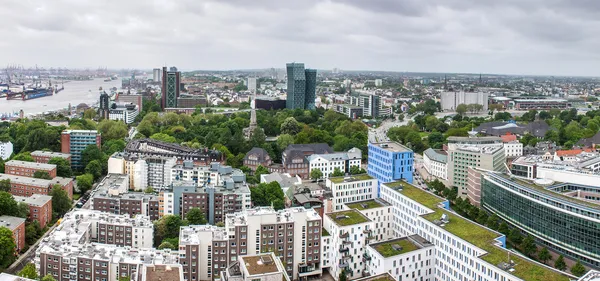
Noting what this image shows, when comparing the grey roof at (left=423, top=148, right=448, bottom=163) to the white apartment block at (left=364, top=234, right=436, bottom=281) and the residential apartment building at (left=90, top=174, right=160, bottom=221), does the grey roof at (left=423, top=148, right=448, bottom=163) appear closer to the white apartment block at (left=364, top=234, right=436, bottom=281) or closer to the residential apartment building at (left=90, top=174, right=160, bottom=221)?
the white apartment block at (left=364, top=234, right=436, bottom=281)

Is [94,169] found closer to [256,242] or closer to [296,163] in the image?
[296,163]

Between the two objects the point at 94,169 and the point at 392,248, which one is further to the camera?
the point at 94,169

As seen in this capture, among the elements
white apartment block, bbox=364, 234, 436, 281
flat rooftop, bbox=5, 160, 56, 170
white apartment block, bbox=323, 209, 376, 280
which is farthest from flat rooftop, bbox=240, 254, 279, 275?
flat rooftop, bbox=5, 160, 56, 170

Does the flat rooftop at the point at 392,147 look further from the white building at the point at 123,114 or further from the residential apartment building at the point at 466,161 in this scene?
the white building at the point at 123,114

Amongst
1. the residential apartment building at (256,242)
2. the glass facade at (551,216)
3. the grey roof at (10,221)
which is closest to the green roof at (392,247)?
the residential apartment building at (256,242)

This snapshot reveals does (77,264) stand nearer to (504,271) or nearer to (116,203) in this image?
(116,203)

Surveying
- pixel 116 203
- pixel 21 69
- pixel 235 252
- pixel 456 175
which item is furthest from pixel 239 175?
pixel 21 69

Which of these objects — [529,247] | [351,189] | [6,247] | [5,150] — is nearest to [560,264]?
[529,247]
